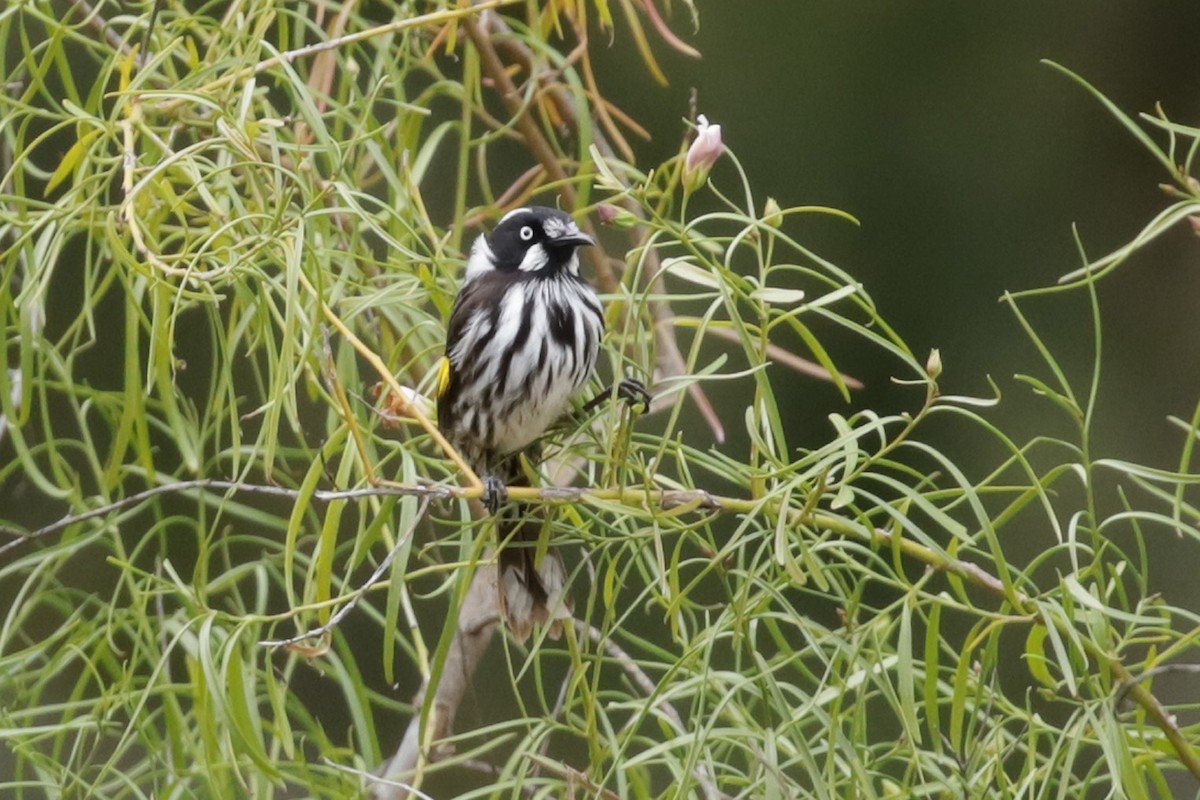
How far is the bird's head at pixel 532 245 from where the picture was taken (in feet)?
6.34

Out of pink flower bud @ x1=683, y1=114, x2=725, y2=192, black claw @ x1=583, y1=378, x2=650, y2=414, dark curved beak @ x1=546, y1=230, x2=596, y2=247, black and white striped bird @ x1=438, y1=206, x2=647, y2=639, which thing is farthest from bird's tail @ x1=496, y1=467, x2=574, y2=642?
pink flower bud @ x1=683, y1=114, x2=725, y2=192

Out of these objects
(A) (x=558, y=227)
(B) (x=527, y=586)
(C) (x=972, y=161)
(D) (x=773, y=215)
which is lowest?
(C) (x=972, y=161)

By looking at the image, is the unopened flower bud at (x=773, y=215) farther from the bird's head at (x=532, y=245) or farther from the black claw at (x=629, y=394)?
the bird's head at (x=532, y=245)

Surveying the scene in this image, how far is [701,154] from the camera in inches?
44.0

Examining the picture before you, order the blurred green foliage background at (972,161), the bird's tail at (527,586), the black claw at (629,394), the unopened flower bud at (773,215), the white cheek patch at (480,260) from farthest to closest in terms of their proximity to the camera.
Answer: the blurred green foliage background at (972,161) < the white cheek patch at (480,260) < the bird's tail at (527,586) < the black claw at (629,394) < the unopened flower bud at (773,215)

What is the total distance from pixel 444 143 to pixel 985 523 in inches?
108

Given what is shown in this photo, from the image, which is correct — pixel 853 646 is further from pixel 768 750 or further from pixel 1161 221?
pixel 1161 221

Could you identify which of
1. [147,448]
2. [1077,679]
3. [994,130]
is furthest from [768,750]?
[994,130]

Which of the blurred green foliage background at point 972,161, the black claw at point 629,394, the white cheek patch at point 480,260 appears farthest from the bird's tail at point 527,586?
the blurred green foliage background at point 972,161

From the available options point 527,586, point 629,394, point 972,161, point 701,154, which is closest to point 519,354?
point 527,586

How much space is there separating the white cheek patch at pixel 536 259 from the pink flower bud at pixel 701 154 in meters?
0.86

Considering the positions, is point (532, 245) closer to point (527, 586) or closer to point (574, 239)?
point (574, 239)

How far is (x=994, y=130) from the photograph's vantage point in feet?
13.5

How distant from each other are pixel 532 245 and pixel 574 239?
0.54 feet
